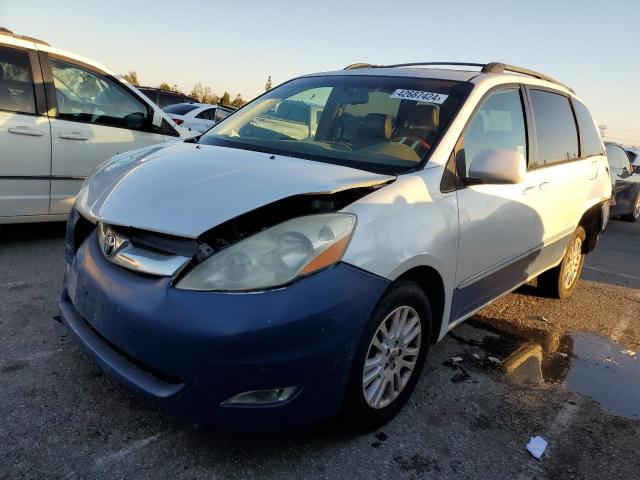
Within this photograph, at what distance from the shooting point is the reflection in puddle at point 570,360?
3.38 m

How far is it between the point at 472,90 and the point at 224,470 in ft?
A: 7.84

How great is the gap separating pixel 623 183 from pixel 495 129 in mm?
9142

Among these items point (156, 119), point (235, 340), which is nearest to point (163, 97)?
point (156, 119)

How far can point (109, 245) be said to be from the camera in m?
2.34

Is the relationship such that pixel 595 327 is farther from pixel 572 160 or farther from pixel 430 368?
pixel 430 368

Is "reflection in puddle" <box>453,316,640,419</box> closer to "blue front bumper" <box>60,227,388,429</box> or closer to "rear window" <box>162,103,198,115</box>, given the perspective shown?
"blue front bumper" <box>60,227,388,429</box>

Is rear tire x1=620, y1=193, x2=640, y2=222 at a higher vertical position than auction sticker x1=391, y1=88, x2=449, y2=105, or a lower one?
lower

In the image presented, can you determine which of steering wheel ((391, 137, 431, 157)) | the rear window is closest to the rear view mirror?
steering wheel ((391, 137, 431, 157))

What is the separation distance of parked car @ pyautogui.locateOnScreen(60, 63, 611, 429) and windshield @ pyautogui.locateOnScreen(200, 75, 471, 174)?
0.01m

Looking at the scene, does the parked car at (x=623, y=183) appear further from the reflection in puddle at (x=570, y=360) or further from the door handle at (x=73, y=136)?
the door handle at (x=73, y=136)

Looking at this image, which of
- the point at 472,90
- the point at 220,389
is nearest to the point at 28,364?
the point at 220,389

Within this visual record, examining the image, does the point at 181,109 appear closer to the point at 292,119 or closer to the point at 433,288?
the point at 292,119

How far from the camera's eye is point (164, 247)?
7.16 ft

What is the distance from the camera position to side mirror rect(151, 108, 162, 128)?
552cm
